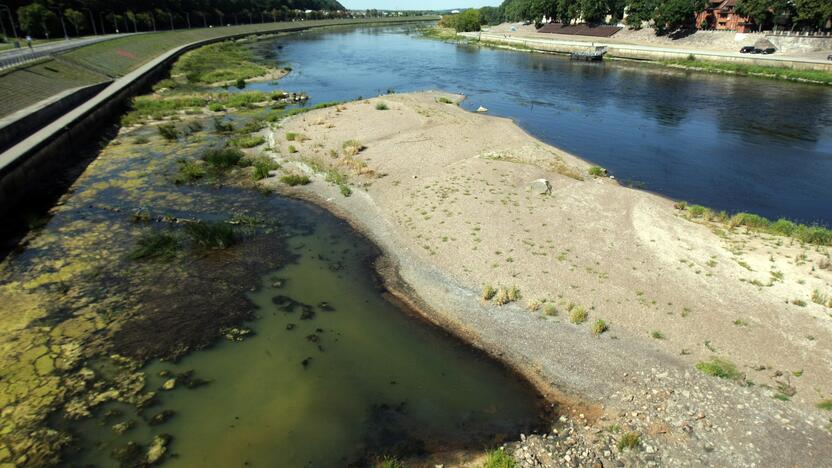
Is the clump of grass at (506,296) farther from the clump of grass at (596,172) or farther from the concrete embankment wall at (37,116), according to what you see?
the concrete embankment wall at (37,116)

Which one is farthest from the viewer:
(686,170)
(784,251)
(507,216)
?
(686,170)

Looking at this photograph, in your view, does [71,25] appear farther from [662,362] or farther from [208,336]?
[662,362]

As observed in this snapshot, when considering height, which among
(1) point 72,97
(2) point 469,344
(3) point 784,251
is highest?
(1) point 72,97

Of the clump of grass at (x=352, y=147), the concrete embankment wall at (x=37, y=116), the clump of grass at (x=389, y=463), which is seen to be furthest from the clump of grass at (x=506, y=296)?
the concrete embankment wall at (x=37, y=116)

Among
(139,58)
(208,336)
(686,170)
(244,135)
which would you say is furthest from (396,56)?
(208,336)

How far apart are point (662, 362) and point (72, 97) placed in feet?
185

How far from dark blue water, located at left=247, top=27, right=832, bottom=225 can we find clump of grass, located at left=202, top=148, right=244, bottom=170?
89.1 feet

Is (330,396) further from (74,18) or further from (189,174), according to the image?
(74,18)

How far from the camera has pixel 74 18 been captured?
298 ft

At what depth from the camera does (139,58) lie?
7919cm

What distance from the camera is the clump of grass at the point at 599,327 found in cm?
1731

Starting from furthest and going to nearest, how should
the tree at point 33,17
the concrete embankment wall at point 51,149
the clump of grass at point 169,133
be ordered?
the tree at point 33,17 < the clump of grass at point 169,133 < the concrete embankment wall at point 51,149

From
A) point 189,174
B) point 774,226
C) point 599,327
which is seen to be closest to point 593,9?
point 774,226

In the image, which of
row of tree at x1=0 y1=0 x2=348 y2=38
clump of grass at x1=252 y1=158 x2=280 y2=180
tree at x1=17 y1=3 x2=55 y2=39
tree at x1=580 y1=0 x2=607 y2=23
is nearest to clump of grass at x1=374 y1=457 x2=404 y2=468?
clump of grass at x1=252 y1=158 x2=280 y2=180
